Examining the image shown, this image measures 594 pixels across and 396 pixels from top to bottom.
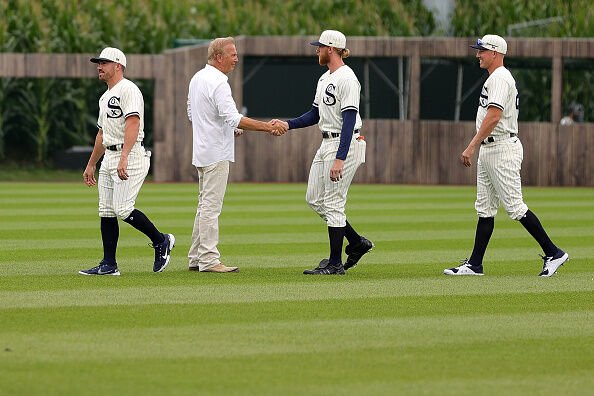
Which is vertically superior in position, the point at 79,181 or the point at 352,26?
the point at 352,26

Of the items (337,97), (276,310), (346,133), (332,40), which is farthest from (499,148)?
(276,310)

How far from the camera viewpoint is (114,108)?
9016 mm

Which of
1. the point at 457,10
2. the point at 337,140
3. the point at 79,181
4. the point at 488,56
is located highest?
the point at 457,10

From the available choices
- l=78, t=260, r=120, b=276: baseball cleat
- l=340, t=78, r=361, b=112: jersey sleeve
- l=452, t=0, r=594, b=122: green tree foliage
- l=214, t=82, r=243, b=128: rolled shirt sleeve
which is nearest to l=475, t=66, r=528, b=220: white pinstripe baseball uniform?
l=340, t=78, r=361, b=112: jersey sleeve

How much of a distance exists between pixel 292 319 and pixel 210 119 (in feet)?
9.14

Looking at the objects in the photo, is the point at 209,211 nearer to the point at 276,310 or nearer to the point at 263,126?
the point at 263,126

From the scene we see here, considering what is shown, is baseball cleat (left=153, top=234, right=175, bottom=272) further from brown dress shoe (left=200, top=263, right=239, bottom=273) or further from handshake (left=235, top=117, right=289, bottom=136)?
handshake (left=235, top=117, right=289, bottom=136)

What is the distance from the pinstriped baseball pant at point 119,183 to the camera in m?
9.08

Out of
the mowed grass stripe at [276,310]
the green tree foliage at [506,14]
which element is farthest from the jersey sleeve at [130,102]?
the green tree foliage at [506,14]

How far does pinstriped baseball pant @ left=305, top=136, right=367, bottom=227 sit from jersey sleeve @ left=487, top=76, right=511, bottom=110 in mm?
1067

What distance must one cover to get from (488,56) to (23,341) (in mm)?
4644

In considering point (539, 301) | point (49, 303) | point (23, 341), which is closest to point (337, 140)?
point (539, 301)

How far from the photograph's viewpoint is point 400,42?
2370 cm

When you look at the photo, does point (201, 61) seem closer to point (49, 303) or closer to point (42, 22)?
point (42, 22)
